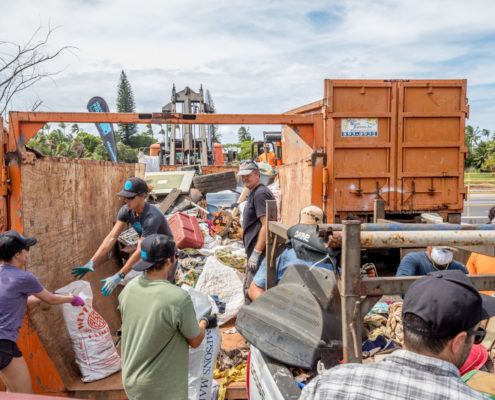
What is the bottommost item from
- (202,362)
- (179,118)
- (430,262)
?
(202,362)

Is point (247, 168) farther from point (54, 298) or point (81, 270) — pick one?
point (54, 298)

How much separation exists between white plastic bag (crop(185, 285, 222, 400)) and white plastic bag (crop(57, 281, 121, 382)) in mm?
1247

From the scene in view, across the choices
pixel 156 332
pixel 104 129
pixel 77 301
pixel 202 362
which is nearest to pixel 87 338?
pixel 77 301

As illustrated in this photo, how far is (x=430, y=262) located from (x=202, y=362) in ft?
6.33

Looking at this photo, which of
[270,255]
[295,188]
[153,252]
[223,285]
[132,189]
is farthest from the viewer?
[295,188]

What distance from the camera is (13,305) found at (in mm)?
3246

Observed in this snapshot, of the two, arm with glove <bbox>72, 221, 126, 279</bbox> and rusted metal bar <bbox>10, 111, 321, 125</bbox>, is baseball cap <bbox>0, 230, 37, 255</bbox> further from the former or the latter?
rusted metal bar <bbox>10, 111, 321, 125</bbox>

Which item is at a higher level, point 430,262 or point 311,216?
point 311,216

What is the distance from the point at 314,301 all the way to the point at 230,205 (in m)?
7.17

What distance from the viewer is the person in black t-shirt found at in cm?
438

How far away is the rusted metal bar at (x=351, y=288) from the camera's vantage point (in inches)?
70.0

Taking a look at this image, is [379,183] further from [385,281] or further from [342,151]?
[385,281]

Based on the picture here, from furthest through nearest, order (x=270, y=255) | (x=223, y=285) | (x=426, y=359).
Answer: (x=223, y=285) < (x=270, y=255) < (x=426, y=359)

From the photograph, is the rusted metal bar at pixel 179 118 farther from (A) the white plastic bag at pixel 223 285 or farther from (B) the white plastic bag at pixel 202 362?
(B) the white plastic bag at pixel 202 362
